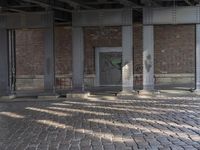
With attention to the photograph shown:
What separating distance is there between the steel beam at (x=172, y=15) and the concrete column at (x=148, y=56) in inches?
15.9

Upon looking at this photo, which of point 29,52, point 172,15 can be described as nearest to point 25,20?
point 172,15

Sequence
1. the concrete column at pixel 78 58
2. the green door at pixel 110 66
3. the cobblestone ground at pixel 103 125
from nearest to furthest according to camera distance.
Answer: the cobblestone ground at pixel 103 125, the concrete column at pixel 78 58, the green door at pixel 110 66

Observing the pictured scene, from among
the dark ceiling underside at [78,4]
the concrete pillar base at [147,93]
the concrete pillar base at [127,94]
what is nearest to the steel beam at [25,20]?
the dark ceiling underside at [78,4]

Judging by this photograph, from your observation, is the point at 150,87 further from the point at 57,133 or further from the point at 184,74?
the point at 57,133

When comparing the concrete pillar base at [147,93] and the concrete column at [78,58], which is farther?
the concrete column at [78,58]

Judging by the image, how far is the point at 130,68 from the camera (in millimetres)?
24406

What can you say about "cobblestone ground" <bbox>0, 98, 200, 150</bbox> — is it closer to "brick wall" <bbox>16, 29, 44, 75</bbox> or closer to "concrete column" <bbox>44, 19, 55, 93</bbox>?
"concrete column" <bbox>44, 19, 55, 93</bbox>

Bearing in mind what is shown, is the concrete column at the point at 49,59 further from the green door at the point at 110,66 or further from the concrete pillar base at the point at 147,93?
the green door at the point at 110,66

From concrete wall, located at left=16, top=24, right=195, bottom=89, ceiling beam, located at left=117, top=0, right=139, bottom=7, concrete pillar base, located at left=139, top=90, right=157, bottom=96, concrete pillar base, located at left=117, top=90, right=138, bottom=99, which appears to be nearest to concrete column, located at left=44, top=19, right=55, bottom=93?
concrete pillar base, located at left=117, top=90, right=138, bottom=99

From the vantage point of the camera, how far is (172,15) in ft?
79.8

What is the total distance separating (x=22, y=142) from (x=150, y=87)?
13884 mm

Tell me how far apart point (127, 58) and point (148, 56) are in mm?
1016

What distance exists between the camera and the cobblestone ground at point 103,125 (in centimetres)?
1048

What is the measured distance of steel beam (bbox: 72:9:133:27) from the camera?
2433cm
